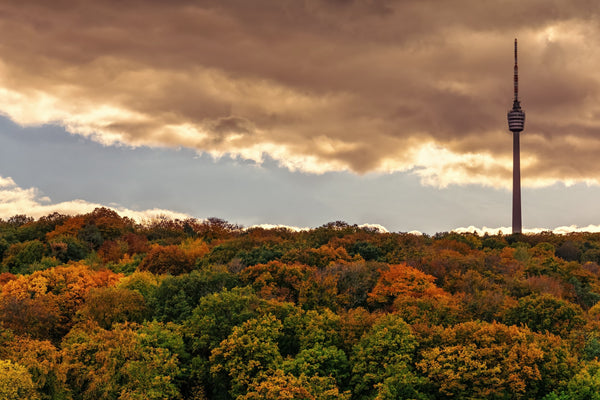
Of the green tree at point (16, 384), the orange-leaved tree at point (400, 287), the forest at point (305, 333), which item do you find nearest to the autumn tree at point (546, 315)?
the forest at point (305, 333)

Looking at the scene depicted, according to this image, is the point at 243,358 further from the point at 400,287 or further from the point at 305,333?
the point at 400,287

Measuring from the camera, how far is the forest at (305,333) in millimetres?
57875

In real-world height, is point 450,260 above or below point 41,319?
above

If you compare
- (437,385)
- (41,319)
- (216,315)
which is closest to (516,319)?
(437,385)

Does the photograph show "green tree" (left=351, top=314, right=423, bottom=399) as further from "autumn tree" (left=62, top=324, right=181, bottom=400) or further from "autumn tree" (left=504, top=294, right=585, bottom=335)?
"autumn tree" (left=62, top=324, right=181, bottom=400)

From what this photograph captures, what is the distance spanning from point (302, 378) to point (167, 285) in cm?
2519

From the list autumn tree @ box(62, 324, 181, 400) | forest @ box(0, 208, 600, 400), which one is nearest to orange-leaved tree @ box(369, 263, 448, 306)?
forest @ box(0, 208, 600, 400)

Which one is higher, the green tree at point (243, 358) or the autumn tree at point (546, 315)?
the autumn tree at point (546, 315)

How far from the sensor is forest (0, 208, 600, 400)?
57875 millimetres

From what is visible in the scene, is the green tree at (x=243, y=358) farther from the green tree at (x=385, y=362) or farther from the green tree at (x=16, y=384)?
the green tree at (x=16, y=384)

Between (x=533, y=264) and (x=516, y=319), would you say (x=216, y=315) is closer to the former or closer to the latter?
(x=516, y=319)

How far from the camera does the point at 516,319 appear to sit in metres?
71.1

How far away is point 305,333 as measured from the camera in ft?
220

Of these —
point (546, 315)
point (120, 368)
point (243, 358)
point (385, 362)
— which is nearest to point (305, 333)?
point (243, 358)
